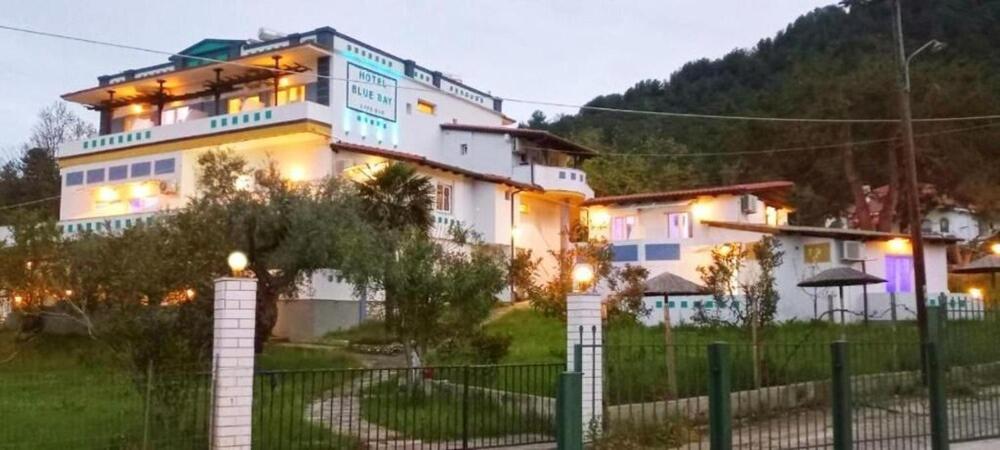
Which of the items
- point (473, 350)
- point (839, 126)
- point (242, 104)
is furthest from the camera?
point (839, 126)

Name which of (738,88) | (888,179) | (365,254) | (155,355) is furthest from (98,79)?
(738,88)

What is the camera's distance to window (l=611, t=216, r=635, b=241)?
1361 inches

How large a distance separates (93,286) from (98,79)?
87.9 ft

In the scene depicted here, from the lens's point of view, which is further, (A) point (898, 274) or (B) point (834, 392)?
(A) point (898, 274)

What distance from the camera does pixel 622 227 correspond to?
34.9 metres

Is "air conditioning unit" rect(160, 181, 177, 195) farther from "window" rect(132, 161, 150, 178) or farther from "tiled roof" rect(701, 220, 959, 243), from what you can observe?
"tiled roof" rect(701, 220, 959, 243)

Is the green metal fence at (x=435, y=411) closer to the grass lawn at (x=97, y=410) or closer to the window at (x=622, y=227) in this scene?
the grass lawn at (x=97, y=410)

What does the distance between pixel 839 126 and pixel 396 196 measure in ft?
75.6

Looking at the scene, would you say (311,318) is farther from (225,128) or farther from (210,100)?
(210,100)

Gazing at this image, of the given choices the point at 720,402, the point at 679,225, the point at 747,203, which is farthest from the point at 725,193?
the point at 720,402

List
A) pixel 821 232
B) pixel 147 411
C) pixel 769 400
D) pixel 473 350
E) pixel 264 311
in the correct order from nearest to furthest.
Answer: pixel 147 411 → pixel 769 400 → pixel 473 350 → pixel 264 311 → pixel 821 232

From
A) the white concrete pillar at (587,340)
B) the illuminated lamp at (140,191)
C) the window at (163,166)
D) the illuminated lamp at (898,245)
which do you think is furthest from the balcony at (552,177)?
the white concrete pillar at (587,340)

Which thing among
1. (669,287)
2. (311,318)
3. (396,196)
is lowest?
(311,318)

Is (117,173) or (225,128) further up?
(225,128)
